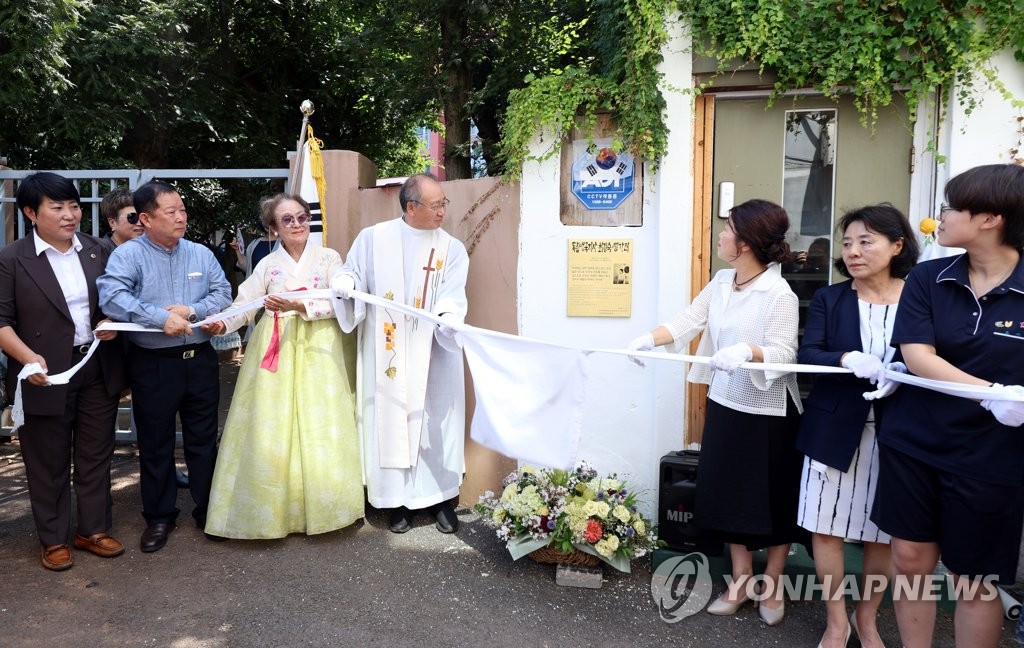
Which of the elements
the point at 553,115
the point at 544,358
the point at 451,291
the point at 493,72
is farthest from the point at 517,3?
the point at 544,358

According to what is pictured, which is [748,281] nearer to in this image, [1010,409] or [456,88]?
[1010,409]

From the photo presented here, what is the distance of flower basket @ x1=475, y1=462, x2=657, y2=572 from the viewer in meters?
3.64

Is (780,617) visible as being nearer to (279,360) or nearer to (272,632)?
(272,632)

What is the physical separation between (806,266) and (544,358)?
1.83m

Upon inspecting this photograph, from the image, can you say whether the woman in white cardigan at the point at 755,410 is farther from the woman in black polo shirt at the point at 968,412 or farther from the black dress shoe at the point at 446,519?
the black dress shoe at the point at 446,519

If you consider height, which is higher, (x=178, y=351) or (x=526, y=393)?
(x=178, y=351)

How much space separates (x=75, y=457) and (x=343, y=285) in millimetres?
1769

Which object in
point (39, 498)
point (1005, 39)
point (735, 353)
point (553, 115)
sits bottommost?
point (39, 498)

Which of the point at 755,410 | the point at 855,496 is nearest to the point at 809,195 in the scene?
the point at 755,410

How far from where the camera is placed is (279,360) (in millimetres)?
4117

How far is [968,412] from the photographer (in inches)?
94.6

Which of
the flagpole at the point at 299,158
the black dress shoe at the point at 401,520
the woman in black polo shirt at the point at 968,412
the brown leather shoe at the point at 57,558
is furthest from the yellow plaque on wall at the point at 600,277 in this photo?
the brown leather shoe at the point at 57,558

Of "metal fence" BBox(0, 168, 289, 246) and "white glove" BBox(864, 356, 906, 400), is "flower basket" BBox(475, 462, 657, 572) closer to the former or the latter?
"white glove" BBox(864, 356, 906, 400)

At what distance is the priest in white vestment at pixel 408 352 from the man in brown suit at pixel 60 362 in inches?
54.4
